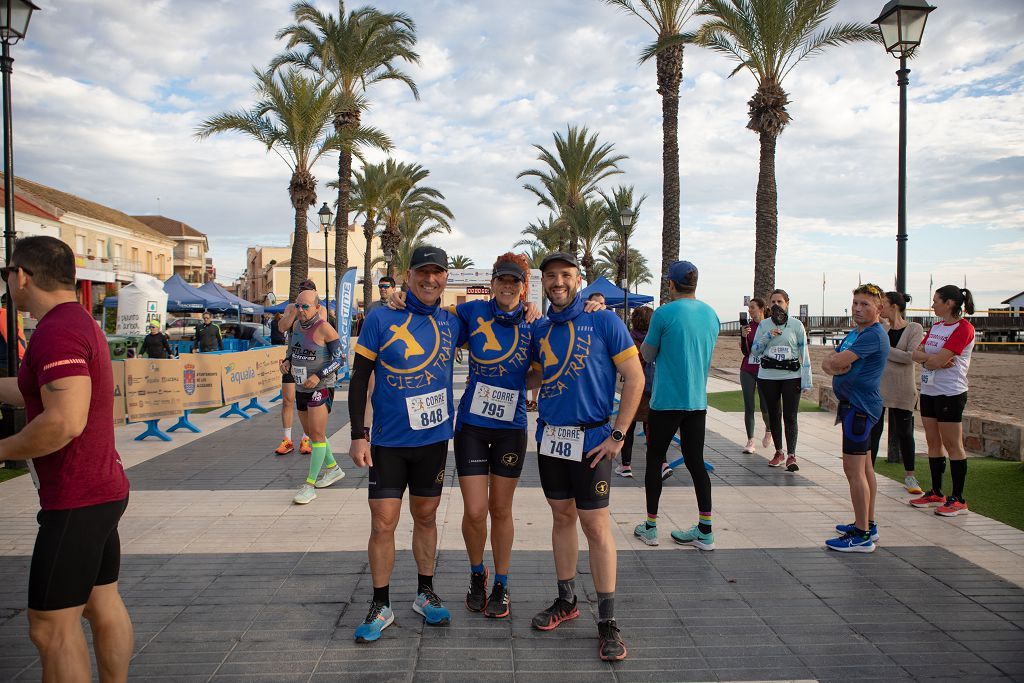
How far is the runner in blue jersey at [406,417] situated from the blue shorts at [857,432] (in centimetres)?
293

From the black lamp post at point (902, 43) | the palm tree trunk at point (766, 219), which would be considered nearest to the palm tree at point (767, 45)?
the palm tree trunk at point (766, 219)

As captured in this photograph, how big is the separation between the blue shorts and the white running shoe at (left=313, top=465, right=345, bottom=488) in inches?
187

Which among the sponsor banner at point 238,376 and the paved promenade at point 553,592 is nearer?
the paved promenade at point 553,592

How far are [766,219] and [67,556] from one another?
1617 centimetres

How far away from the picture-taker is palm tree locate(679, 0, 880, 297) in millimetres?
14617

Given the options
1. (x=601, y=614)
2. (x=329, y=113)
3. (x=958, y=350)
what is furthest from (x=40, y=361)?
(x=329, y=113)

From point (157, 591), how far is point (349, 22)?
21.4m

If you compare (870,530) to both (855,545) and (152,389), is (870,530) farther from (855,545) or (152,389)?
(152,389)

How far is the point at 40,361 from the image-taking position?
2.33 meters

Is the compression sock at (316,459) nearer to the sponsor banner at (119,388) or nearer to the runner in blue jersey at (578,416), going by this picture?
the runner in blue jersey at (578,416)

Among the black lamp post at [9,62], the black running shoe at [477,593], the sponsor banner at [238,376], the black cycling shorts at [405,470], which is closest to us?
the black cycling shorts at [405,470]

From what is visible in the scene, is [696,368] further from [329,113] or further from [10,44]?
[329,113]

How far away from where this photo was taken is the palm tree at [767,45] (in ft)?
48.0

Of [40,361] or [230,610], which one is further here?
[230,610]
